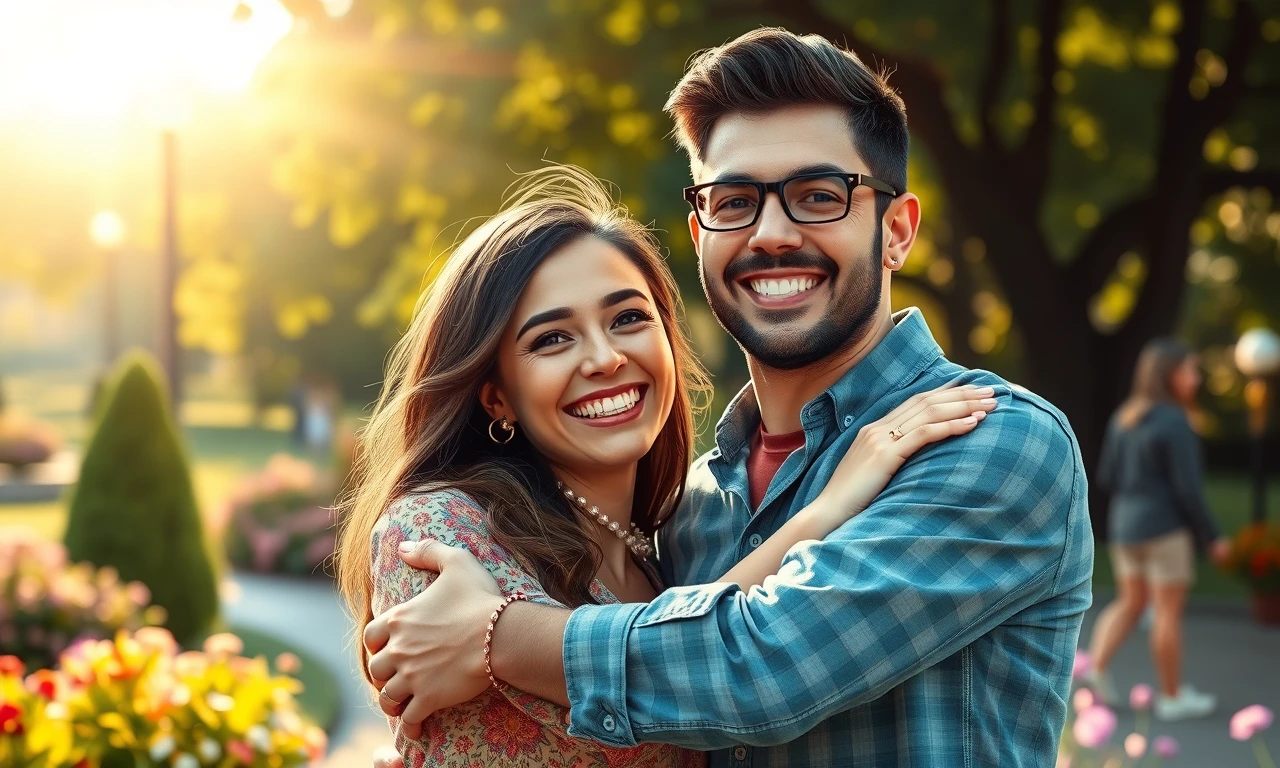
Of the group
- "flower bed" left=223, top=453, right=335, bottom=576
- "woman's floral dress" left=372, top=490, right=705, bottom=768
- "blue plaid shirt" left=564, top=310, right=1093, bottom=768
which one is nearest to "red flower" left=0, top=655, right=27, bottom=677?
"woman's floral dress" left=372, top=490, right=705, bottom=768

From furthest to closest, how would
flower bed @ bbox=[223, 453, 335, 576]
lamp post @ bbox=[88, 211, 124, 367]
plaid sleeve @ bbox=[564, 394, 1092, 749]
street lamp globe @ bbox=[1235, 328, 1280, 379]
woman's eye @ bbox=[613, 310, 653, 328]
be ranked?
lamp post @ bbox=[88, 211, 124, 367] < flower bed @ bbox=[223, 453, 335, 576] < street lamp globe @ bbox=[1235, 328, 1280, 379] < woman's eye @ bbox=[613, 310, 653, 328] < plaid sleeve @ bbox=[564, 394, 1092, 749]

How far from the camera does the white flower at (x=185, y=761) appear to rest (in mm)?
4469

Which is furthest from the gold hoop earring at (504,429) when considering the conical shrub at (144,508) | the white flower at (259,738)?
the conical shrub at (144,508)

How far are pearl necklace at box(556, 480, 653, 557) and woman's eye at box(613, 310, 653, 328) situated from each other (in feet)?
1.33

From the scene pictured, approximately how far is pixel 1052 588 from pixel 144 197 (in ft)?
99.6

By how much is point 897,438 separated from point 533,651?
2.60 ft

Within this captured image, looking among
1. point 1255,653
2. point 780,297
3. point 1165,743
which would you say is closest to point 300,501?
point 1255,653

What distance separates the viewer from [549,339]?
297cm

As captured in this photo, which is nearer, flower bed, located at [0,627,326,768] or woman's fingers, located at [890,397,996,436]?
woman's fingers, located at [890,397,996,436]

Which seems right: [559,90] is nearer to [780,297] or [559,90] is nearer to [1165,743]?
[1165,743]

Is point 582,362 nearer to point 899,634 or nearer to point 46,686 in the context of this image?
point 899,634

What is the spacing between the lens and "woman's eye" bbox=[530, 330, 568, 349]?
2967 millimetres

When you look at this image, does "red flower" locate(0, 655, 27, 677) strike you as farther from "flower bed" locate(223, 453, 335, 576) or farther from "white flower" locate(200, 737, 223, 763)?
"flower bed" locate(223, 453, 335, 576)

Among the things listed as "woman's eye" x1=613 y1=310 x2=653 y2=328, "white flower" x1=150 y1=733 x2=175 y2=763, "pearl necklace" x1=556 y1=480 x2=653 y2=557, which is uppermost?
"woman's eye" x1=613 y1=310 x2=653 y2=328
